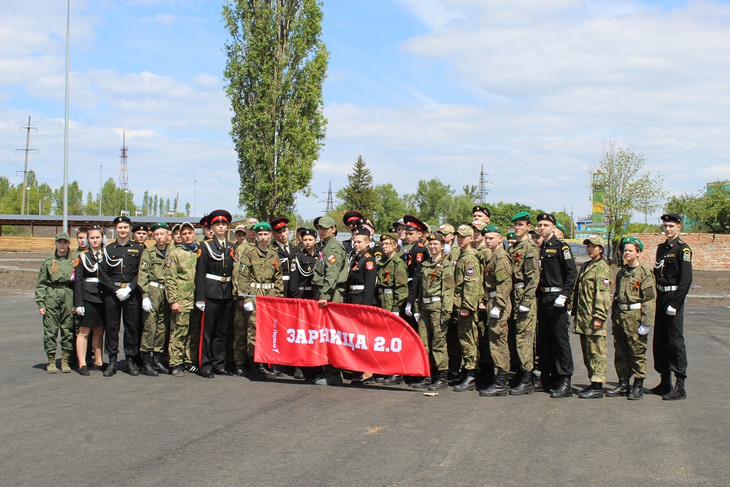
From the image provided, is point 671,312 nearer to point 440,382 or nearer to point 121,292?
point 440,382

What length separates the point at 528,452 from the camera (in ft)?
17.5

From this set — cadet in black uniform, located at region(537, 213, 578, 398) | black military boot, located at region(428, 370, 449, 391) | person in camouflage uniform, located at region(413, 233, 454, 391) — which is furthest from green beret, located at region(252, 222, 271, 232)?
cadet in black uniform, located at region(537, 213, 578, 398)

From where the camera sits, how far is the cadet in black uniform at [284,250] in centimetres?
919

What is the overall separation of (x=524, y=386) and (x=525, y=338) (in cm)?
60

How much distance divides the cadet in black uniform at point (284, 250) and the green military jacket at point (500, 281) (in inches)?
115

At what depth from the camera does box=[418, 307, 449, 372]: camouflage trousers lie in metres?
8.20

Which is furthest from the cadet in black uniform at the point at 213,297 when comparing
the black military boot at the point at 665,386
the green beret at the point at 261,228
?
the black military boot at the point at 665,386

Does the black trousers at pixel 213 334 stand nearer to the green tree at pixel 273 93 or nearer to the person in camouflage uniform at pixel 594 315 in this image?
the person in camouflage uniform at pixel 594 315

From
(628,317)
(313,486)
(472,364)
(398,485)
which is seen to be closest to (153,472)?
(313,486)

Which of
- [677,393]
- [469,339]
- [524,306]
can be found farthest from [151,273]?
[677,393]

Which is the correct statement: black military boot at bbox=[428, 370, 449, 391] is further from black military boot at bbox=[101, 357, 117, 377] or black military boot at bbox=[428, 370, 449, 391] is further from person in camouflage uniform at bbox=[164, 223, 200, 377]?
black military boot at bbox=[101, 357, 117, 377]

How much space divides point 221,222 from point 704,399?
6.61m

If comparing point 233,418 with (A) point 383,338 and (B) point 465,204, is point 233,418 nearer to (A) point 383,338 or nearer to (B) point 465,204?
(A) point 383,338

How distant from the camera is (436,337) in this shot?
8211 millimetres
